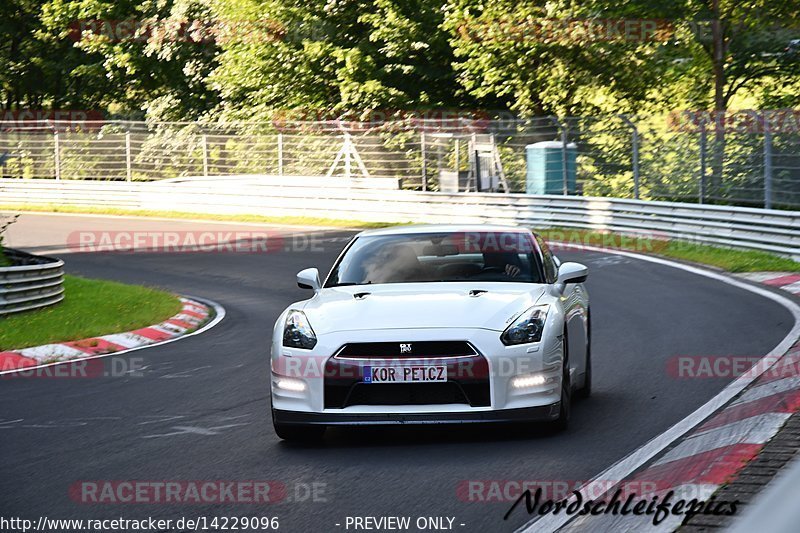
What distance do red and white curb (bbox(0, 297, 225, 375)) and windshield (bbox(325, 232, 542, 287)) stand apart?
424 centimetres

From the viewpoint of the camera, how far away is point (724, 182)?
22.5 meters

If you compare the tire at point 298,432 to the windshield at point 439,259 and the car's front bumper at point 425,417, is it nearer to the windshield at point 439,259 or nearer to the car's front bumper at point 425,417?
the car's front bumper at point 425,417

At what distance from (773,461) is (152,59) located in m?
40.7

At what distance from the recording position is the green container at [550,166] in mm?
27875

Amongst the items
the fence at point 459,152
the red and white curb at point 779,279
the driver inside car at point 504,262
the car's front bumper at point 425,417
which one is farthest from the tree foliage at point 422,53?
the car's front bumper at point 425,417

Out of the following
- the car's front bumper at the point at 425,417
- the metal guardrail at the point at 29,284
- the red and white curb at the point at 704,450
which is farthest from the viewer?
the metal guardrail at the point at 29,284

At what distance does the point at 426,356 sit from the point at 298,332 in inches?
34.2

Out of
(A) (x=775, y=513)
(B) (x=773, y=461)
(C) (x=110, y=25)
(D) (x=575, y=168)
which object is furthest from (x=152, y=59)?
(A) (x=775, y=513)

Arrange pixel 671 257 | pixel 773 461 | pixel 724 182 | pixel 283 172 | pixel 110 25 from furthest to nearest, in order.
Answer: pixel 110 25, pixel 283 172, pixel 724 182, pixel 671 257, pixel 773 461

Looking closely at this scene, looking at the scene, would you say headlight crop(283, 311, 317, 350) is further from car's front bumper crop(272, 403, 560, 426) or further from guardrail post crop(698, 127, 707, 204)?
guardrail post crop(698, 127, 707, 204)

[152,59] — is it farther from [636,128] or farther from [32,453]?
[32,453]

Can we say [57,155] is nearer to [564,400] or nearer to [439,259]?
[439,259]

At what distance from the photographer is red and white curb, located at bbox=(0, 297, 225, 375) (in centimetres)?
1187

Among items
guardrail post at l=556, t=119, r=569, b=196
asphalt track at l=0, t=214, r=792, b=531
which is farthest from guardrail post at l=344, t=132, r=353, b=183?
asphalt track at l=0, t=214, r=792, b=531
